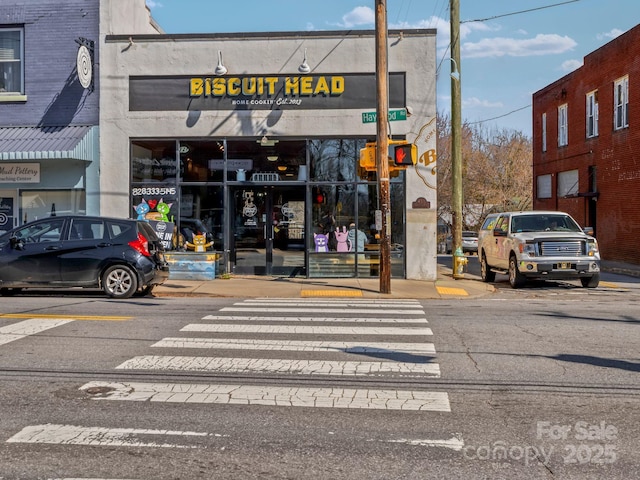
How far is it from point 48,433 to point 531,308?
899cm

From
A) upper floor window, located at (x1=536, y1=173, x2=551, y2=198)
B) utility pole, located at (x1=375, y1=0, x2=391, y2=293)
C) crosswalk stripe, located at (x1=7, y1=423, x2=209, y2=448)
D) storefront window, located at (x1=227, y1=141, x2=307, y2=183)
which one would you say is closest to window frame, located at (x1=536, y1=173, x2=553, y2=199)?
upper floor window, located at (x1=536, y1=173, x2=551, y2=198)

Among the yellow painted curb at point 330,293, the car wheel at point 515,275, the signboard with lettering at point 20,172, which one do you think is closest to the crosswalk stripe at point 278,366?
the yellow painted curb at point 330,293

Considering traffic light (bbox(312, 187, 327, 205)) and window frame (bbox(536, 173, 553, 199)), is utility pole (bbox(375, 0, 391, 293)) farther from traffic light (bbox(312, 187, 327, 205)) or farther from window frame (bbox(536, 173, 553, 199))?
window frame (bbox(536, 173, 553, 199))

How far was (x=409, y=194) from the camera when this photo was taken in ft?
56.0

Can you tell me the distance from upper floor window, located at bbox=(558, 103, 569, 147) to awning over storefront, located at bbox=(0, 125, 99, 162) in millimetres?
23222

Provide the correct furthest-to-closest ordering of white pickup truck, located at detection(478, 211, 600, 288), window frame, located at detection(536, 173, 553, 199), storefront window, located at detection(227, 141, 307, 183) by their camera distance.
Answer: window frame, located at detection(536, 173, 553, 199), storefront window, located at detection(227, 141, 307, 183), white pickup truck, located at detection(478, 211, 600, 288)

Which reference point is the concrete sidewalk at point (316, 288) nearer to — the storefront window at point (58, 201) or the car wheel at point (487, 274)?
the car wheel at point (487, 274)

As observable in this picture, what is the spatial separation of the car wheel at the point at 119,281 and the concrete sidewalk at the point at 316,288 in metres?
1.29

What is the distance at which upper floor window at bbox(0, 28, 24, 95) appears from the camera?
17562 millimetres

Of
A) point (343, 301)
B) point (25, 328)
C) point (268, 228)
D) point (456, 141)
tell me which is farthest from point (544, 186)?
point (25, 328)

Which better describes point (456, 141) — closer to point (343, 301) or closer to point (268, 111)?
point (268, 111)

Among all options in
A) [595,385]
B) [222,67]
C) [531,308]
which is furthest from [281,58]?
[595,385]

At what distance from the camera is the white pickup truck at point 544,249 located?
603 inches

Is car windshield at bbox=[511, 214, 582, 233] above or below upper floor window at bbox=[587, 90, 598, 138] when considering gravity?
below
